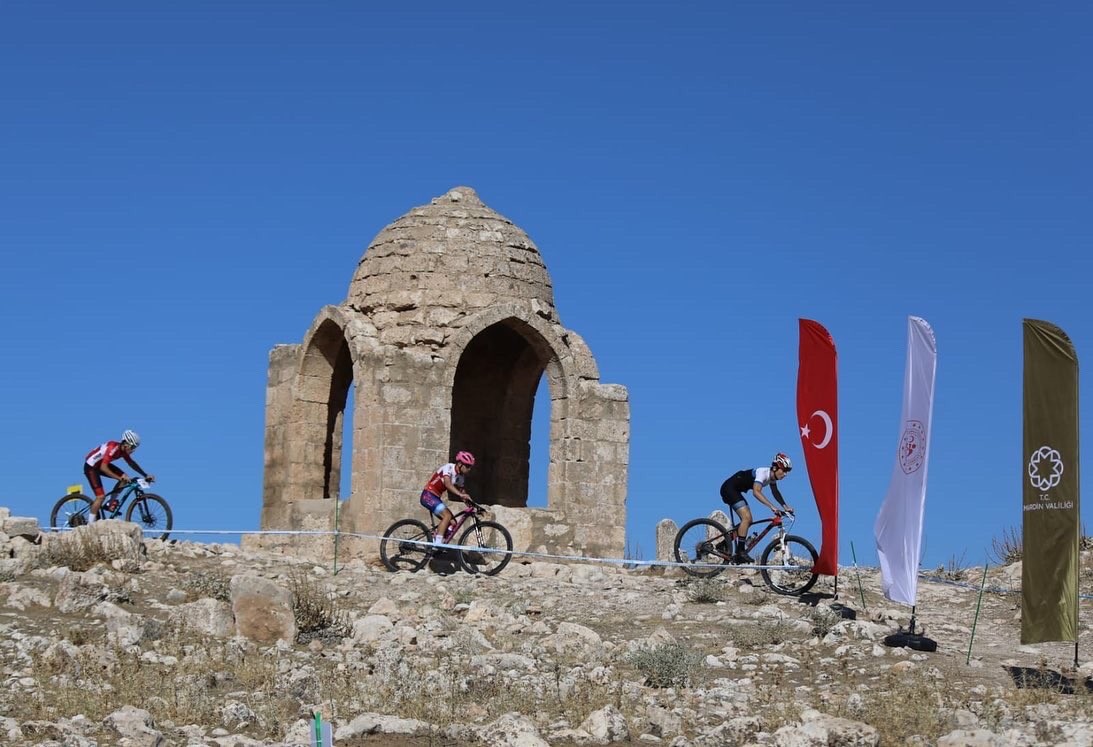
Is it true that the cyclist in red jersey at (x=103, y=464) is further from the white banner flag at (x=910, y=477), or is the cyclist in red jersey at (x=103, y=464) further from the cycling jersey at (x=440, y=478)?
the white banner flag at (x=910, y=477)

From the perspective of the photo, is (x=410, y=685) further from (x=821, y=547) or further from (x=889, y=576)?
(x=821, y=547)

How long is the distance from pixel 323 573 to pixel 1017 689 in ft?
25.7

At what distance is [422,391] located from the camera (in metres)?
18.5

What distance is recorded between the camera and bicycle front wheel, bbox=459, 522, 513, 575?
1714 cm

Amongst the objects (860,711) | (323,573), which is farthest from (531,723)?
(323,573)

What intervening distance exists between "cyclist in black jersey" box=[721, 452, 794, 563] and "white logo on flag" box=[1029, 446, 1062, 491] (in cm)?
463

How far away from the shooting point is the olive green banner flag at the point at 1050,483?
11305mm

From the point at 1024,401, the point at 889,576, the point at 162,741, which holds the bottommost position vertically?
the point at 162,741

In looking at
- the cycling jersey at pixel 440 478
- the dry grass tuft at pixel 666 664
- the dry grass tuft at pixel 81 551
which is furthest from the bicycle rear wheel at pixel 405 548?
the dry grass tuft at pixel 666 664

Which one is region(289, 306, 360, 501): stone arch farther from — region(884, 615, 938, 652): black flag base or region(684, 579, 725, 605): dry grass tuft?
region(884, 615, 938, 652): black flag base

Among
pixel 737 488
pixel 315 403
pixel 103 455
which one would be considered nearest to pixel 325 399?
pixel 315 403

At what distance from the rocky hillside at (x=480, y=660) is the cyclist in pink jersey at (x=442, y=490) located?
2.40 ft

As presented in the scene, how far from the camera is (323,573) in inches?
643

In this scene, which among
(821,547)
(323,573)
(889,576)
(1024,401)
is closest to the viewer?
(1024,401)
